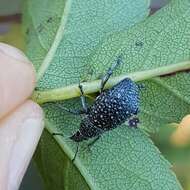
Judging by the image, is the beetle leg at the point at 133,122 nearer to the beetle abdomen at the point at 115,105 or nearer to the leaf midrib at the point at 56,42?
the beetle abdomen at the point at 115,105

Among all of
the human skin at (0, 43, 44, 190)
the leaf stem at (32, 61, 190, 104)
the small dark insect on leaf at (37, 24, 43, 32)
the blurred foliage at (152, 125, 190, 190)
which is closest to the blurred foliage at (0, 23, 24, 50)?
the small dark insect on leaf at (37, 24, 43, 32)

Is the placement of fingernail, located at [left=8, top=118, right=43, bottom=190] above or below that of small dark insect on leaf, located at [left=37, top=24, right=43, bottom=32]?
below

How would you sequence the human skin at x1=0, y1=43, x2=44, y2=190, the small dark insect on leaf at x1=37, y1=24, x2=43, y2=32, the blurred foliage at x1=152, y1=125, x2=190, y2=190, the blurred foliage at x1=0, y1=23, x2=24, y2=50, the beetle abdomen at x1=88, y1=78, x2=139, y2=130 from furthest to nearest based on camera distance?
1. the blurred foliage at x1=152, y1=125, x2=190, y2=190
2. the blurred foliage at x1=0, y1=23, x2=24, y2=50
3. the small dark insect on leaf at x1=37, y1=24, x2=43, y2=32
4. the beetle abdomen at x1=88, y1=78, x2=139, y2=130
5. the human skin at x1=0, y1=43, x2=44, y2=190

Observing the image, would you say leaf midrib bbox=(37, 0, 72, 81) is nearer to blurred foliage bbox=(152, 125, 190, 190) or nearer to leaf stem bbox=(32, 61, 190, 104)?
leaf stem bbox=(32, 61, 190, 104)

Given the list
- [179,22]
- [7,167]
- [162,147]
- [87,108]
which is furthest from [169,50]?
[162,147]

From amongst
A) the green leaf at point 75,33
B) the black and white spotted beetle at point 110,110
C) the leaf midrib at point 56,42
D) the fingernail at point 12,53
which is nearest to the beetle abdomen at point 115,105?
the black and white spotted beetle at point 110,110

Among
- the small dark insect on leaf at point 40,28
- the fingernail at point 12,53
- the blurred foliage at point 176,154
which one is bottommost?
the blurred foliage at point 176,154
